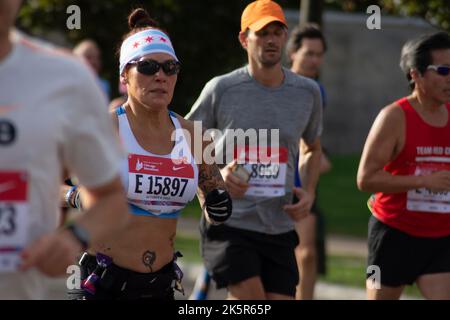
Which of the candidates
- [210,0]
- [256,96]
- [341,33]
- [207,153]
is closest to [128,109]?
[207,153]

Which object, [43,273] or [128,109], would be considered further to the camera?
[128,109]

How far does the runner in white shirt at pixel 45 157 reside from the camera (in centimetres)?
344

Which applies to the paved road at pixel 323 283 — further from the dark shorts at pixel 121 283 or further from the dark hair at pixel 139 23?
the dark shorts at pixel 121 283

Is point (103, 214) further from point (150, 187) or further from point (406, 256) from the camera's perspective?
point (406, 256)

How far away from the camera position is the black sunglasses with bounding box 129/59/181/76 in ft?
18.9

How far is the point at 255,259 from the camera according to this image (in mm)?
6887

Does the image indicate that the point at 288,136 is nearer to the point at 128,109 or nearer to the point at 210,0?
the point at 128,109

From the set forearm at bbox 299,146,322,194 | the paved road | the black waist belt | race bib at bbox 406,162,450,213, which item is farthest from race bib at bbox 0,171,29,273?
the paved road

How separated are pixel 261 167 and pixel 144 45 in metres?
1.36

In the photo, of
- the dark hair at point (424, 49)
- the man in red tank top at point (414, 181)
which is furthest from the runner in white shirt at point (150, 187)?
the dark hair at point (424, 49)

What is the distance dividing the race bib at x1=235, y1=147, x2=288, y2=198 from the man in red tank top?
508 millimetres

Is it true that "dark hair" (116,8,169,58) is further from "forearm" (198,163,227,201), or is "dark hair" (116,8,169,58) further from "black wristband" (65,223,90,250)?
"black wristband" (65,223,90,250)

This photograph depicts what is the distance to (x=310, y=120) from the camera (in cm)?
726
